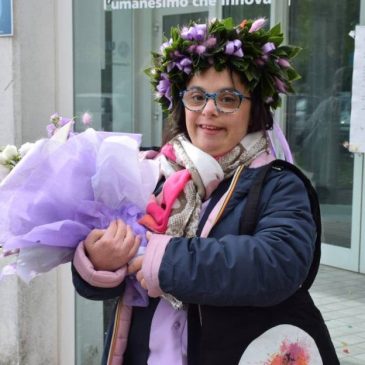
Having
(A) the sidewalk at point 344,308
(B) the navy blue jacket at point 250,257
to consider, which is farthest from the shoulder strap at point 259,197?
(A) the sidewalk at point 344,308

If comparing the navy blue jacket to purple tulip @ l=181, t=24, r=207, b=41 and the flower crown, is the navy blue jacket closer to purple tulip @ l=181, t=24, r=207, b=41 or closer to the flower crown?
the flower crown

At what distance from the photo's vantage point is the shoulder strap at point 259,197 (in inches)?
75.0

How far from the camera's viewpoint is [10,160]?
2.20 m

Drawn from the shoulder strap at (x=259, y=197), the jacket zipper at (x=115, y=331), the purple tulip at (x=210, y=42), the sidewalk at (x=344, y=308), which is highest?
the purple tulip at (x=210, y=42)

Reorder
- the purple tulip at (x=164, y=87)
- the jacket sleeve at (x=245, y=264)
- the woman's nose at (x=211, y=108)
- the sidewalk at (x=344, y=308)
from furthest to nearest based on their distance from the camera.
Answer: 1. the sidewalk at (x=344, y=308)
2. the purple tulip at (x=164, y=87)
3. the woman's nose at (x=211, y=108)
4. the jacket sleeve at (x=245, y=264)

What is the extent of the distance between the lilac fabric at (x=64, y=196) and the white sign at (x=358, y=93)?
12.5 ft

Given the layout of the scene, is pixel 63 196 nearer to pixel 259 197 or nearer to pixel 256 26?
pixel 259 197

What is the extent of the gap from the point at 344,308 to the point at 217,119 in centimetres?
380

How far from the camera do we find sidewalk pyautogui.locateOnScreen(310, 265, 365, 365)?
4.63m

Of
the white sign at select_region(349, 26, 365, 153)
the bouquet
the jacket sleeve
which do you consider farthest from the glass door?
the jacket sleeve

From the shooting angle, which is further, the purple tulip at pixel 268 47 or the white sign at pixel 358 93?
the white sign at pixel 358 93

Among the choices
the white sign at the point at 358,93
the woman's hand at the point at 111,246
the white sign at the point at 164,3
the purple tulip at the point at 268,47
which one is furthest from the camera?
the white sign at the point at 358,93

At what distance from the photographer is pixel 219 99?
6.66 ft

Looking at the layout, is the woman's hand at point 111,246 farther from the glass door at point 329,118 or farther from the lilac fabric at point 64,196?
the glass door at point 329,118
